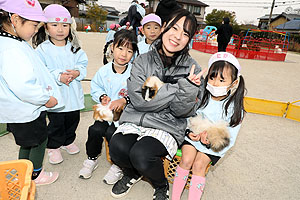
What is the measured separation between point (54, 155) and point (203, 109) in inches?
54.2

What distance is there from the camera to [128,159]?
148 cm

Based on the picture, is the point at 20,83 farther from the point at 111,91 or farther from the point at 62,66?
the point at 111,91

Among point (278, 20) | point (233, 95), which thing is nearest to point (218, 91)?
point (233, 95)

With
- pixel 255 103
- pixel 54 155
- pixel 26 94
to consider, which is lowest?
pixel 54 155

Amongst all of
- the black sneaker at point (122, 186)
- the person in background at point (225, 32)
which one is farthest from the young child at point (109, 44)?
the person in background at point (225, 32)

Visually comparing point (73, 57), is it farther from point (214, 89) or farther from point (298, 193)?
point (298, 193)

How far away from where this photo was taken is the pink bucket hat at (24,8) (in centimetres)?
118

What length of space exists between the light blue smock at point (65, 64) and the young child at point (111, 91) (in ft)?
0.59

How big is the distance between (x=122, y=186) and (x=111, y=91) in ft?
2.57

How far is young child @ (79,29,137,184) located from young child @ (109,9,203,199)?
5.1 inches

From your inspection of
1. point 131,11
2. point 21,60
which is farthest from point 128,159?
point 131,11

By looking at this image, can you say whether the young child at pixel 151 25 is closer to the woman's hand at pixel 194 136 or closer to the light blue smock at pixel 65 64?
the light blue smock at pixel 65 64

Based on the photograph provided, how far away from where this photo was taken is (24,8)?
4.00ft

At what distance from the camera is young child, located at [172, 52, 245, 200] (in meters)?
1.53
